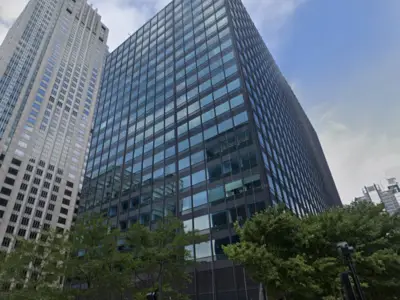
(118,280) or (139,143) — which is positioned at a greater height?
(139,143)

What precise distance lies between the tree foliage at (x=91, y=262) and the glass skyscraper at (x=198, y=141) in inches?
364

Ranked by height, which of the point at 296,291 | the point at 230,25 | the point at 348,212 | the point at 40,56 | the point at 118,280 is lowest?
the point at 296,291

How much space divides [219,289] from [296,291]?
14.1 metres

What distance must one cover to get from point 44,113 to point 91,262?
97.5m

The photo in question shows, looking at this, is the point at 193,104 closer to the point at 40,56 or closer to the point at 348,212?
the point at 348,212

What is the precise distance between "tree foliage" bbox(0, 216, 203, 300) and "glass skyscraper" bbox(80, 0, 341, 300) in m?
9.25

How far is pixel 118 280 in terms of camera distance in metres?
20.7

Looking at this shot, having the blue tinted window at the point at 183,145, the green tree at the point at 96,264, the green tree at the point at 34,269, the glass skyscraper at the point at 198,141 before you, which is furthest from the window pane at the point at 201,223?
the green tree at the point at 34,269

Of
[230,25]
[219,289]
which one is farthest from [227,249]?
[230,25]

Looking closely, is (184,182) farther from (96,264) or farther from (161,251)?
(96,264)

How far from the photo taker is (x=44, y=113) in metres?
101

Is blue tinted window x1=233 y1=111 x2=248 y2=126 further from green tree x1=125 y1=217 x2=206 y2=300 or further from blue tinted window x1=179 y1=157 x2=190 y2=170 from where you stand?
green tree x1=125 y1=217 x2=206 y2=300

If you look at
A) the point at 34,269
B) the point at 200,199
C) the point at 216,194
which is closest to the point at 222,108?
the point at 216,194

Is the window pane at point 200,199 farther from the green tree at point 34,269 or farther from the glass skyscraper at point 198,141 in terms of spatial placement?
the green tree at point 34,269
